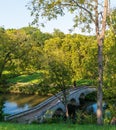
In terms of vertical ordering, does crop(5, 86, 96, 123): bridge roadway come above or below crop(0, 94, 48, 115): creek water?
above

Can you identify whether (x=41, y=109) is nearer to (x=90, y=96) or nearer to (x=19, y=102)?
(x=19, y=102)

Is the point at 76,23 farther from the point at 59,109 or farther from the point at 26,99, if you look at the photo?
the point at 26,99

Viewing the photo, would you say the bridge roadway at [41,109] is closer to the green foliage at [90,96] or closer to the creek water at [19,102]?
the green foliage at [90,96]

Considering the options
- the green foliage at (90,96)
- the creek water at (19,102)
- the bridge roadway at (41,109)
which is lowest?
the green foliage at (90,96)

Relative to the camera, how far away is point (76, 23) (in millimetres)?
19219

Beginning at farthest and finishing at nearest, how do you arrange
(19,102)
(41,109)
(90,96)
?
(90,96)
(19,102)
(41,109)

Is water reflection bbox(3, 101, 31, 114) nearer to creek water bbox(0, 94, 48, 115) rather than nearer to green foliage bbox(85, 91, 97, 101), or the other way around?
creek water bbox(0, 94, 48, 115)

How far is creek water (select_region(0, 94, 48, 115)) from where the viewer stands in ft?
166

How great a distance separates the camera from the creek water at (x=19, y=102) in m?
50.5

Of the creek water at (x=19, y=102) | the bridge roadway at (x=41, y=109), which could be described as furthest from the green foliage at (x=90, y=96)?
the creek water at (x=19, y=102)

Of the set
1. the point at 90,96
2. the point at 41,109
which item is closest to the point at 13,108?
the point at 41,109

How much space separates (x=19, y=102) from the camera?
188ft

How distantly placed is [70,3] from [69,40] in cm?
5084

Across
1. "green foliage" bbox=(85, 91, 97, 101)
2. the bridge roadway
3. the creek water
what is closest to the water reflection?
the creek water
